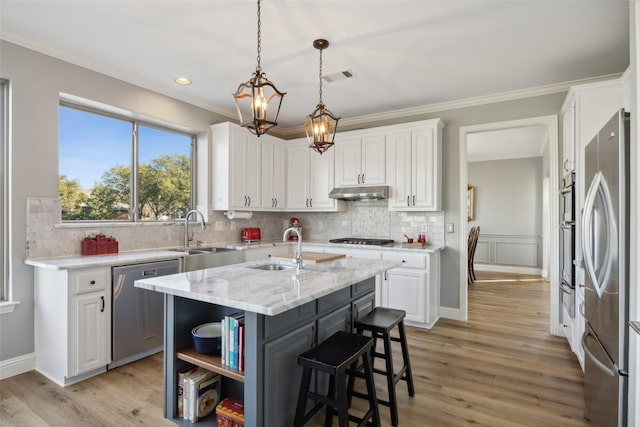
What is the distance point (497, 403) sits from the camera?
2.32 meters

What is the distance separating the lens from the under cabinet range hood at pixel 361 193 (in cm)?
434

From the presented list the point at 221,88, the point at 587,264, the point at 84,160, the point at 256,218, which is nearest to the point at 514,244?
the point at 256,218

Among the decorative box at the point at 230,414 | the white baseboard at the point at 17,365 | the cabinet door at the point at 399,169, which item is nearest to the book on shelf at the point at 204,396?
the decorative box at the point at 230,414

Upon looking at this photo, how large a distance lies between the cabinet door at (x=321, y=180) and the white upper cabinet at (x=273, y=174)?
1.49 ft

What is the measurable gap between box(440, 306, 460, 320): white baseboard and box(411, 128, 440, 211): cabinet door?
1.28m

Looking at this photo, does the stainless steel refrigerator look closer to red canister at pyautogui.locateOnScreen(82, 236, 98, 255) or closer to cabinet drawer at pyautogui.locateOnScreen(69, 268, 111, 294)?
cabinet drawer at pyautogui.locateOnScreen(69, 268, 111, 294)

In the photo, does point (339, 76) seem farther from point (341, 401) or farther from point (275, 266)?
point (341, 401)

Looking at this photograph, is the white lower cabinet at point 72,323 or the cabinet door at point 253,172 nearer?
the white lower cabinet at point 72,323

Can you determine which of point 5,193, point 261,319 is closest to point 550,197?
point 261,319

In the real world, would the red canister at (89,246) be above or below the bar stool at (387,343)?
above

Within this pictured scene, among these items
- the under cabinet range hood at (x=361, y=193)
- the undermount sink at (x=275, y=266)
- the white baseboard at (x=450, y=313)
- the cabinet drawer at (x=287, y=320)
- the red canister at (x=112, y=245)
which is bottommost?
the white baseboard at (x=450, y=313)

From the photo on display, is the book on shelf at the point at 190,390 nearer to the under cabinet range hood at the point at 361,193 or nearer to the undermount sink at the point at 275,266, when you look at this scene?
the undermount sink at the point at 275,266

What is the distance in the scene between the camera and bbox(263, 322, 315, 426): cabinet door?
5.57 ft

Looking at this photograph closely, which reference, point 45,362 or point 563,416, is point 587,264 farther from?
point 45,362
